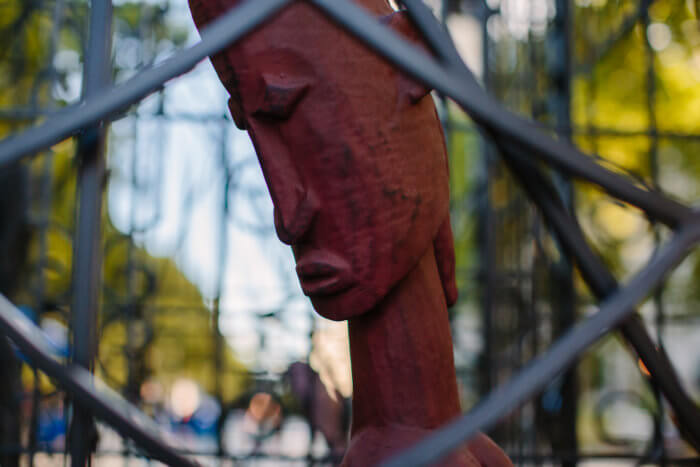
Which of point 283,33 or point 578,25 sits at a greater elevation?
point 578,25

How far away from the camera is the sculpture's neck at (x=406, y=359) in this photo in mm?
828

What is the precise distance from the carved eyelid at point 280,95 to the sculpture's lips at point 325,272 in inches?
7.9

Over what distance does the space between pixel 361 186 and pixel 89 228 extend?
34 centimetres

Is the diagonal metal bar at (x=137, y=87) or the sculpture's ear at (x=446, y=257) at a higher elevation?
the diagonal metal bar at (x=137, y=87)

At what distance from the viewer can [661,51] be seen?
15.4 feet

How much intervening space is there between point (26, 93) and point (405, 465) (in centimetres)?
391

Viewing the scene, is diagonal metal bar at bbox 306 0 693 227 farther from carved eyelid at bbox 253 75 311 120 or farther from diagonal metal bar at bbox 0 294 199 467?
diagonal metal bar at bbox 0 294 199 467

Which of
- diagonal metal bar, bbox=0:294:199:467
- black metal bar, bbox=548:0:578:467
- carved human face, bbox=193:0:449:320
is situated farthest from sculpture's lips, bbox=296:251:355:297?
black metal bar, bbox=548:0:578:467

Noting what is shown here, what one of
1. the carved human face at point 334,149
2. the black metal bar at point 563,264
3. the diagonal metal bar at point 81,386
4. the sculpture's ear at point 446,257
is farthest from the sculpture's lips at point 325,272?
the black metal bar at point 563,264

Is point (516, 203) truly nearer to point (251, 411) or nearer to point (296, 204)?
point (251, 411)

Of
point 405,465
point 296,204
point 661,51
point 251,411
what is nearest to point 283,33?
point 296,204

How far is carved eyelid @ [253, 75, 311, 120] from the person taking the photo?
739 mm

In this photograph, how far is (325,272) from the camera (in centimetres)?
78

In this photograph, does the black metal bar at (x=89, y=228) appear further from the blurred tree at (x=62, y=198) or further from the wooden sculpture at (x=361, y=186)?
the blurred tree at (x=62, y=198)
